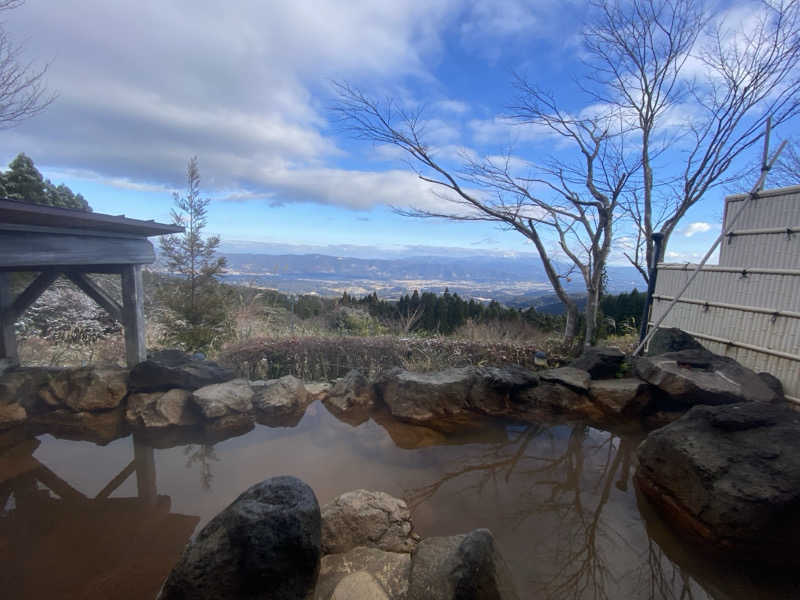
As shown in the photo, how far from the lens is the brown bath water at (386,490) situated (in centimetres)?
227

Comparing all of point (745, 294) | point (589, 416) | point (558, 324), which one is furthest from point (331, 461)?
point (558, 324)

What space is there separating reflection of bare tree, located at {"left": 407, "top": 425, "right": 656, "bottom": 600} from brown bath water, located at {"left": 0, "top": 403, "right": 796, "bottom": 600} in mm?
11

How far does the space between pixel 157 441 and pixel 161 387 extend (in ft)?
2.49

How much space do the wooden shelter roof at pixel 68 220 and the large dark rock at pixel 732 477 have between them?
18.6 feet

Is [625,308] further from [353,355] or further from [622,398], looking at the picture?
[353,355]

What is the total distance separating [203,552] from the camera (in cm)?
183

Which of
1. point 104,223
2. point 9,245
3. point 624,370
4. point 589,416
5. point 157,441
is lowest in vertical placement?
point 157,441

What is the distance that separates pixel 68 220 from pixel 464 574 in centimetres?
442

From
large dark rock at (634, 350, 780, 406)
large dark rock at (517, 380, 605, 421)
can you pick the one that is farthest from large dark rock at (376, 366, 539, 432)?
large dark rock at (634, 350, 780, 406)

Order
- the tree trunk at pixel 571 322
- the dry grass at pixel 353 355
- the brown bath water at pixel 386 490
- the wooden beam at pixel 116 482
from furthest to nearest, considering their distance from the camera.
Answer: the tree trunk at pixel 571 322 < the dry grass at pixel 353 355 < the wooden beam at pixel 116 482 < the brown bath water at pixel 386 490

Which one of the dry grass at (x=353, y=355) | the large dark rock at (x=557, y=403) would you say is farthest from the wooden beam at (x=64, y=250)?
the large dark rock at (x=557, y=403)

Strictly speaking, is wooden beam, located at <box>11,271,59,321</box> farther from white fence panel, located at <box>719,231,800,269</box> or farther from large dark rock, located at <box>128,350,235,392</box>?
white fence panel, located at <box>719,231,800,269</box>

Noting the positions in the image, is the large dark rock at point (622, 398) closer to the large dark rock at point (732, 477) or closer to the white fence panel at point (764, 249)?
the large dark rock at point (732, 477)

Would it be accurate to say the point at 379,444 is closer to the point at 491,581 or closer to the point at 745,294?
the point at 491,581
